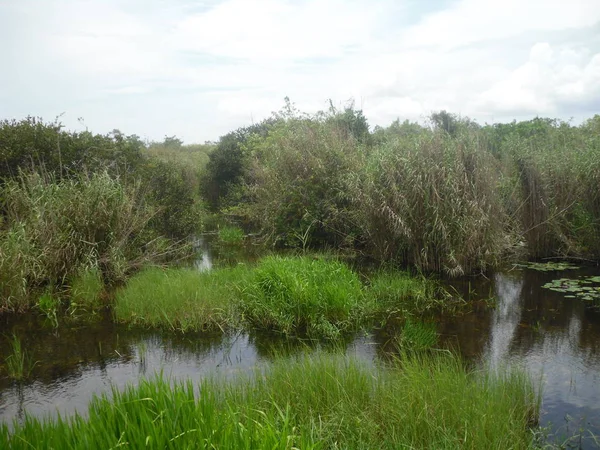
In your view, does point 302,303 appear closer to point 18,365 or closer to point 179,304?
point 179,304

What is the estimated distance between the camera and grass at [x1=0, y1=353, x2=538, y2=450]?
9.64ft

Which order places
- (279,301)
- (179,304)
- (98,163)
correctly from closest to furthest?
(279,301)
(179,304)
(98,163)

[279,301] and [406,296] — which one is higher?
[279,301]

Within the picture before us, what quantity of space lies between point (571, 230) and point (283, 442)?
10.7 meters

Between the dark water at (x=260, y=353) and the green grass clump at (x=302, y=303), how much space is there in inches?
15.2

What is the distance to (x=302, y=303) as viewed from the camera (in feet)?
24.3

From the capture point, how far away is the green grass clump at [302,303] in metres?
7.25

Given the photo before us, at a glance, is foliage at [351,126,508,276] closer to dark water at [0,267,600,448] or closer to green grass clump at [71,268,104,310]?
dark water at [0,267,600,448]

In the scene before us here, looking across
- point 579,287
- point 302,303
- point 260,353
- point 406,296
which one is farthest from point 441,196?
point 260,353

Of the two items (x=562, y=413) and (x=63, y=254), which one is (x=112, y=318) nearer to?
(x=63, y=254)

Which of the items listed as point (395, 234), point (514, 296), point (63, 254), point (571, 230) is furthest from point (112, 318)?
point (571, 230)

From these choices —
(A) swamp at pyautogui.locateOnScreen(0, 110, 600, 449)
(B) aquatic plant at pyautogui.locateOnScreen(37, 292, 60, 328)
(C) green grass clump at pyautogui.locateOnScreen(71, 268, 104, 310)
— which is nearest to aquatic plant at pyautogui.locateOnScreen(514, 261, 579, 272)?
(A) swamp at pyautogui.locateOnScreen(0, 110, 600, 449)

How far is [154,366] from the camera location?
6246mm

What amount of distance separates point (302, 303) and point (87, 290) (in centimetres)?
388
